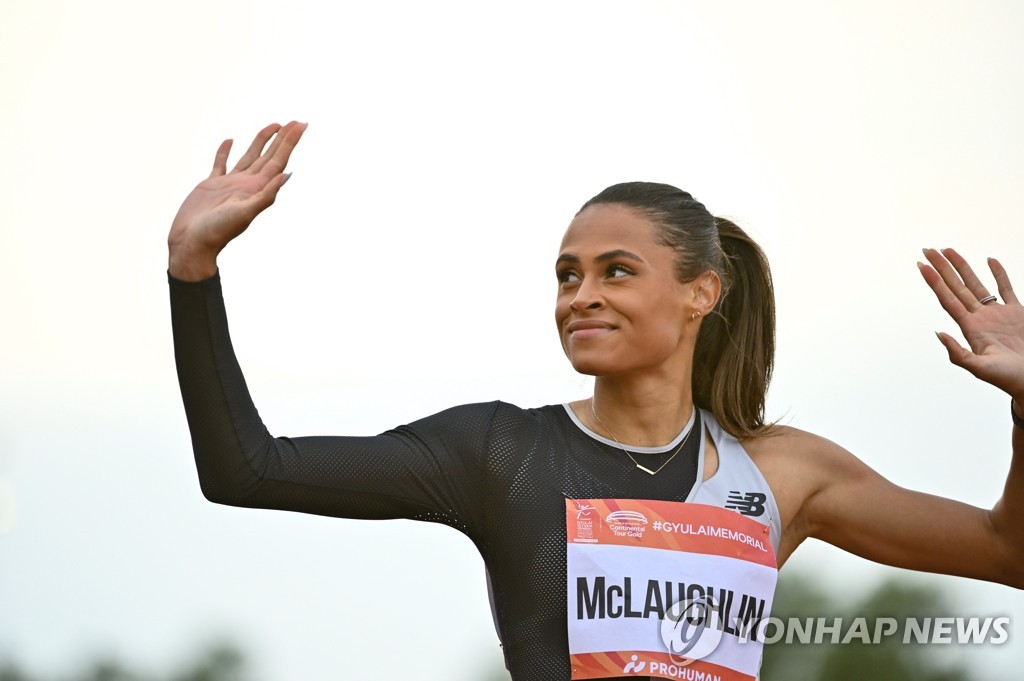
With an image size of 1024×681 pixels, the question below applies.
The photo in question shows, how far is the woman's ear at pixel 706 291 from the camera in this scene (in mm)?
5203

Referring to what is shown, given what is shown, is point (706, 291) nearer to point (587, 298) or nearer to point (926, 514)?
point (587, 298)

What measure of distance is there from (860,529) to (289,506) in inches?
80.0

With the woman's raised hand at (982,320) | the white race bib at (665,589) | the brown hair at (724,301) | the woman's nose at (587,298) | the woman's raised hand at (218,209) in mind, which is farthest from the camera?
the brown hair at (724,301)

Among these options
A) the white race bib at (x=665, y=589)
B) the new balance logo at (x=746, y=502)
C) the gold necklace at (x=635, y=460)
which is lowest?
the white race bib at (x=665, y=589)

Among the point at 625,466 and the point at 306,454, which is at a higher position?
the point at 306,454

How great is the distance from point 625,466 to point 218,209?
1642mm

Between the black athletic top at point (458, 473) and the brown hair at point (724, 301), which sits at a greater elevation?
the brown hair at point (724, 301)

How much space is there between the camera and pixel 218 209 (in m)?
4.12

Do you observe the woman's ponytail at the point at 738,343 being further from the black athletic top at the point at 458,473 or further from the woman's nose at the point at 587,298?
the woman's nose at the point at 587,298

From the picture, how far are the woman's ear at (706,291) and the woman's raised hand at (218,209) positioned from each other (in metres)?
1.58

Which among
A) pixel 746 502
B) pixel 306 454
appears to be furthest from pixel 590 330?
pixel 306 454

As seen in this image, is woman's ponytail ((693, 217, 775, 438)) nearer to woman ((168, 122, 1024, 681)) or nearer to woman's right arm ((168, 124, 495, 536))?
woman ((168, 122, 1024, 681))

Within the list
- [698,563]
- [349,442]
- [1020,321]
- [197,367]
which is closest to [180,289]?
[197,367]
